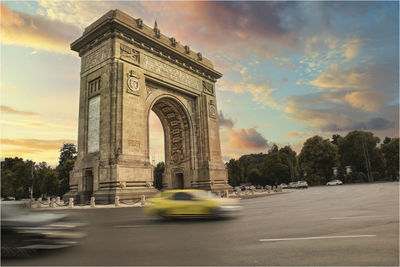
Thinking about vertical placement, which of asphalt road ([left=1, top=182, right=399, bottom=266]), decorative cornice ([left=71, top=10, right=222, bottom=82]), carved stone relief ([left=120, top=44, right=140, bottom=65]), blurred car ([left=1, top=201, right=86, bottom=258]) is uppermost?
decorative cornice ([left=71, top=10, right=222, bottom=82])

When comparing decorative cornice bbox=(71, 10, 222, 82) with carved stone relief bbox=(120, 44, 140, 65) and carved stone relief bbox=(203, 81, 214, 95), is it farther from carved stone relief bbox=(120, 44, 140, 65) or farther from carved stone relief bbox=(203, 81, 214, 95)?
carved stone relief bbox=(203, 81, 214, 95)

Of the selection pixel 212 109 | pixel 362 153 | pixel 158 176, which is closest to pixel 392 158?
pixel 362 153

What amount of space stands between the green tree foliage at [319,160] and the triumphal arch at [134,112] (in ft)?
141

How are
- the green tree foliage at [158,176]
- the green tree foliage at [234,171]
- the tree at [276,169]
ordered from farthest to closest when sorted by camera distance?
the green tree foliage at [158,176] < the green tree foliage at [234,171] < the tree at [276,169]

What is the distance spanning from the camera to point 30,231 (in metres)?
5.41

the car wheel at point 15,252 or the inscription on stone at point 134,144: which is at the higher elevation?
the inscription on stone at point 134,144

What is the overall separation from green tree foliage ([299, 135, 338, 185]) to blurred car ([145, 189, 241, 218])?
65523 millimetres

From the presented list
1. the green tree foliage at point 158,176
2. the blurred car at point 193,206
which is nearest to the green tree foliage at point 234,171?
the green tree foliage at point 158,176

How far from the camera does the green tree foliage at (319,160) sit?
70.1 meters

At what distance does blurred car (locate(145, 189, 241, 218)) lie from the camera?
35.8 feet

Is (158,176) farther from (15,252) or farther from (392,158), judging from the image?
(15,252)

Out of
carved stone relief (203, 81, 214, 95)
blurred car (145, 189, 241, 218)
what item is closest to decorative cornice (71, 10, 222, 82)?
carved stone relief (203, 81, 214, 95)

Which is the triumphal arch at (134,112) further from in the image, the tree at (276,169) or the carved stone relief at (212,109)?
the tree at (276,169)

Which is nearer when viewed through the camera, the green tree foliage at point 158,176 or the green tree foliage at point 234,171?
the green tree foliage at point 234,171
